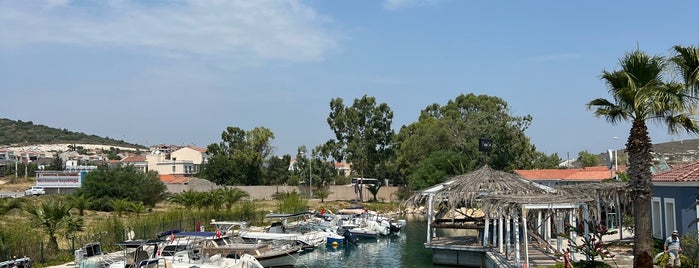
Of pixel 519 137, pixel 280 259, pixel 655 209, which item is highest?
pixel 519 137

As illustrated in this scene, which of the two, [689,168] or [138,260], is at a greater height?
[689,168]

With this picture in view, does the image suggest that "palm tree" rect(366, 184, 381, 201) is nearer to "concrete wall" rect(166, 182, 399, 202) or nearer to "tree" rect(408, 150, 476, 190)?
"concrete wall" rect(166, 182, 399, 202)

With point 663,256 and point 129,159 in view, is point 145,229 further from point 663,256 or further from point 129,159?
point 129,159

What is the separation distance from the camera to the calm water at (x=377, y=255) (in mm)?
36312

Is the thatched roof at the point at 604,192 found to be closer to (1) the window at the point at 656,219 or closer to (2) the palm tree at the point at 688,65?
(1) the window at the point at 656,219

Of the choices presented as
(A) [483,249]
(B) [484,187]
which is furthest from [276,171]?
(A) [483,249]

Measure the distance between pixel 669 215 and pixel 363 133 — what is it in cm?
6222

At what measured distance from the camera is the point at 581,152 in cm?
13625

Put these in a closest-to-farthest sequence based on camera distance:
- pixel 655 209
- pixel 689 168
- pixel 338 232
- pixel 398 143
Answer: pixel 689 168 < pixel 655 209 < pixel 338 232 < pixel 398 143

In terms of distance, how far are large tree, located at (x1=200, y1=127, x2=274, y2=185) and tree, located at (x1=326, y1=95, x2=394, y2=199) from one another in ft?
39.8

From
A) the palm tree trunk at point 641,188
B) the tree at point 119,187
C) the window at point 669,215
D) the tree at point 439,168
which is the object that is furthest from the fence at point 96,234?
the window at point 669,215

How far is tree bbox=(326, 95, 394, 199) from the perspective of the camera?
8900cm

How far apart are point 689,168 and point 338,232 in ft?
83.6

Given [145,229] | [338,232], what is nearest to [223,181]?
[338,232]
